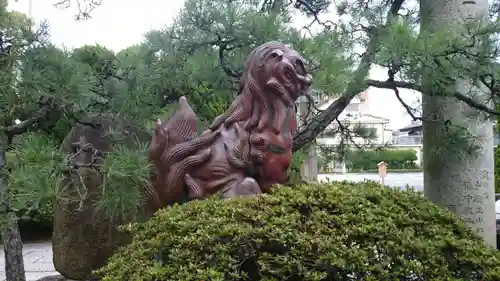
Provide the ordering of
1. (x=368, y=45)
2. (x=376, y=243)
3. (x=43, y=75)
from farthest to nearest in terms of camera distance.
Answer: (x=368, y=45), (x=43, y=75), (x=376, y=243)

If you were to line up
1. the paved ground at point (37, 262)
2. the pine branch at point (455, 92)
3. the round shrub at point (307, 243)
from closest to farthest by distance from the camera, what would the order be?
the round shrub at point (307, 243) < the pine branch at point (455, 92) < the paved ground at point (37, 262)

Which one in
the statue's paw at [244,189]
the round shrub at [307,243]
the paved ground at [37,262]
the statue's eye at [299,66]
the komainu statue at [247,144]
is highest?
the statue's eye at [299,66]

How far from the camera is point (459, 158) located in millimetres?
2625

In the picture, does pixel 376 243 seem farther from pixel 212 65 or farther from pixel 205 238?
pixel 212 65

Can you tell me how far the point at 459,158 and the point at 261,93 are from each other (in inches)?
47.1

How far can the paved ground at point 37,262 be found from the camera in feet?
13.7

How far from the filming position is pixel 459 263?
135cm

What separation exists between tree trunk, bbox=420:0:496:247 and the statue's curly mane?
0.95 m

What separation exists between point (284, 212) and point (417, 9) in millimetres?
2004

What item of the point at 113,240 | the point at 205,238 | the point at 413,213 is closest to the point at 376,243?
the point at 413,213

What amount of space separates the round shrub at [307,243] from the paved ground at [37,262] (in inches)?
111

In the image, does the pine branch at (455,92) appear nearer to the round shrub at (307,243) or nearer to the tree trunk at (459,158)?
the tree trunk at (459,158)

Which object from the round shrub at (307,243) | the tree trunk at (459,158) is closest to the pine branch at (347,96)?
the tree trunk at (459,158)

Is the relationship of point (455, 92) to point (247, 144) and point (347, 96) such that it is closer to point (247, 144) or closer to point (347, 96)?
point (347, 96)
